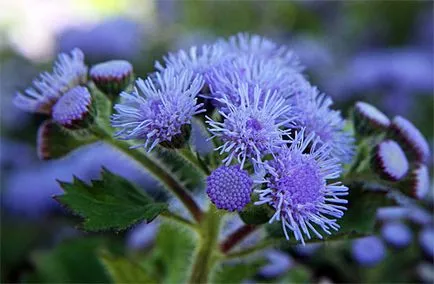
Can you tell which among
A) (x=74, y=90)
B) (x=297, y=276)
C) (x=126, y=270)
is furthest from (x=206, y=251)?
(x=297, y=276)

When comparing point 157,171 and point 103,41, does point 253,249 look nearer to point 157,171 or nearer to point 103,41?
point 157,171

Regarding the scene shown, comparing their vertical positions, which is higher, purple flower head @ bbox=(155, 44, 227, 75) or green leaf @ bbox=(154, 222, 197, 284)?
purple flower head @ bbox=(155, 44, 227, 75)

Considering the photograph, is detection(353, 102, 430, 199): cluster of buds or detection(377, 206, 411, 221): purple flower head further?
detection(377, 206, 411, 221): purple flower head

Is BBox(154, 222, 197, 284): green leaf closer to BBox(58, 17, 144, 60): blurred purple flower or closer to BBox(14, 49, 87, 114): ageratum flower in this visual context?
BBox(14, 49, 87, 114): ageratum flower

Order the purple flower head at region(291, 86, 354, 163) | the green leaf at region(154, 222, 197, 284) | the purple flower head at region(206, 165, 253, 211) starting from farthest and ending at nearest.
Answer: the green leaf at region(154, 222, 197, 284) < the purple flower head at region(291, 86, 354, 163) < the purple flower head at region(206, 165, 253, 211)

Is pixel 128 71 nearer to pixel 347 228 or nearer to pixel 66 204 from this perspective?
pixel 66 204

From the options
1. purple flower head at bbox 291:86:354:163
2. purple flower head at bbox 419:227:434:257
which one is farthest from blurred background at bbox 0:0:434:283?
purple flower head at bbox 291:86:354:163
